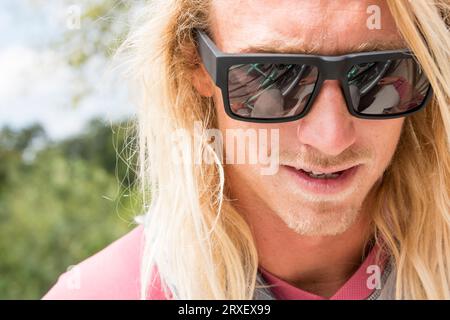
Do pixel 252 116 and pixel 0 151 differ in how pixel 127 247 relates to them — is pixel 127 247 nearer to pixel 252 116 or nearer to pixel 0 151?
pixel 252 116

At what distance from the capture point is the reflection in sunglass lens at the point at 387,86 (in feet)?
5.74

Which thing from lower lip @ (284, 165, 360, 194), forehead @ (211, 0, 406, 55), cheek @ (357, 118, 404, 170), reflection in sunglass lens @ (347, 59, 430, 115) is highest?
forehead @ (211, 0, 406, 55)

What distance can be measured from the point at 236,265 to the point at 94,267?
1.51 feet

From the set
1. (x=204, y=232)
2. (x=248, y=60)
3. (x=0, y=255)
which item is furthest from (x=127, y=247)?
(x=0, y=255)

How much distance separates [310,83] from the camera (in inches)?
68.7

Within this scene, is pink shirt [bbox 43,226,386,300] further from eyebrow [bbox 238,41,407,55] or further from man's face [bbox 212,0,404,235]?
eyebrow [bbox 238,41,407,55]

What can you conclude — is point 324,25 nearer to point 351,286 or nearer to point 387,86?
point 387,86

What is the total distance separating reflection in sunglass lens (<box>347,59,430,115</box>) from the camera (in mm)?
1751

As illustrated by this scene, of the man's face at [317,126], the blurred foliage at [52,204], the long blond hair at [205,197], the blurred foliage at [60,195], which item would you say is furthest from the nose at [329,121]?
the blurred foliage at [52,204]

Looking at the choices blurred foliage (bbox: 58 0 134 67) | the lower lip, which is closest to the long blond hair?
the lower lip

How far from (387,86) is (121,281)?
95 centimetres

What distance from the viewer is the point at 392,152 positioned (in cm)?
192

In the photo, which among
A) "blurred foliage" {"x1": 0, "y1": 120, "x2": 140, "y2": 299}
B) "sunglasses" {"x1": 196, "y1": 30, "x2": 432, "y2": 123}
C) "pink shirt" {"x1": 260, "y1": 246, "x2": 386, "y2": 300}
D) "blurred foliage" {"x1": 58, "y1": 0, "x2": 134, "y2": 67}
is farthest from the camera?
"blurred foliage" {"x1": 0, "y1": 120, "x2": 140, "y2": 299}

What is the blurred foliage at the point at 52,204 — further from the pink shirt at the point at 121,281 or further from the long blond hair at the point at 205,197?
the long blond hair at the point at 205,197
